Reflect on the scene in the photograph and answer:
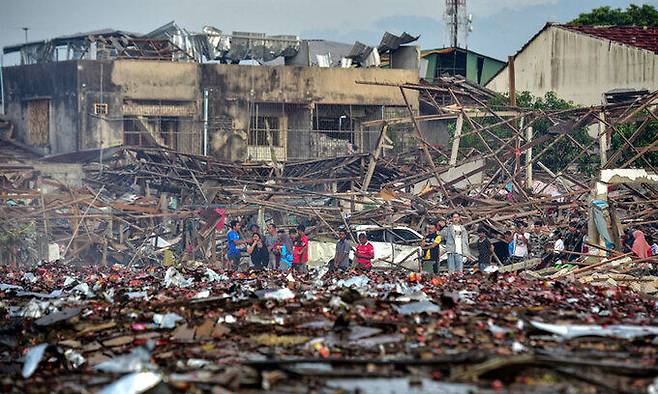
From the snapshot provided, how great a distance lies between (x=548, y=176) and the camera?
2833cm

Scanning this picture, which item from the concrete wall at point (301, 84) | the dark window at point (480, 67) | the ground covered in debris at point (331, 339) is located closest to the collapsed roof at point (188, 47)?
the concrete wall at point (301, 84)

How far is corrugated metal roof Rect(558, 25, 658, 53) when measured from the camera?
35.5 metres

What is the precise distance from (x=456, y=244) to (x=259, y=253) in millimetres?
4054

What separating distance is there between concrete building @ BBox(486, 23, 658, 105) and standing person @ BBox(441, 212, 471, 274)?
15484mm

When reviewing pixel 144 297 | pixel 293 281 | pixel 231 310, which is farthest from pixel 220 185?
pixel 231 310

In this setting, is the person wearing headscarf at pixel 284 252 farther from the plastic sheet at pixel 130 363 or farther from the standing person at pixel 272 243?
the plastic sheet at pixel 130 363

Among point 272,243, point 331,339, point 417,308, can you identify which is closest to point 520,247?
point 272,243

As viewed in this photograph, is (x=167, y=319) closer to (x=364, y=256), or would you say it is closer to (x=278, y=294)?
(x=278, y=294)

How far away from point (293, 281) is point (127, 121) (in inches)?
818

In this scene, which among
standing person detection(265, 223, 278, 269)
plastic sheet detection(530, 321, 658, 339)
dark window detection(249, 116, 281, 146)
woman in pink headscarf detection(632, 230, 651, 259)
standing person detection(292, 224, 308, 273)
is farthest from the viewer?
dark window detection(249, 116, 281, 146)

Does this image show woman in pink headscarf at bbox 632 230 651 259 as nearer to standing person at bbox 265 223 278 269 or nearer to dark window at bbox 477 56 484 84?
standing person at bbox 265 223 278 269

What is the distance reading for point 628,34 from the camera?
36.5 m

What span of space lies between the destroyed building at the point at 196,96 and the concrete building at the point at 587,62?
427 cm

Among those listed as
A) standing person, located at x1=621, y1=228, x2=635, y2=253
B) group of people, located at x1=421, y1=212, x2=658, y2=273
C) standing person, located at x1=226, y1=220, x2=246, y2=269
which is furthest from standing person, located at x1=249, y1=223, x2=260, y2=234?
standing person, located at x1=621, y1=228, x2=635, y2=253
